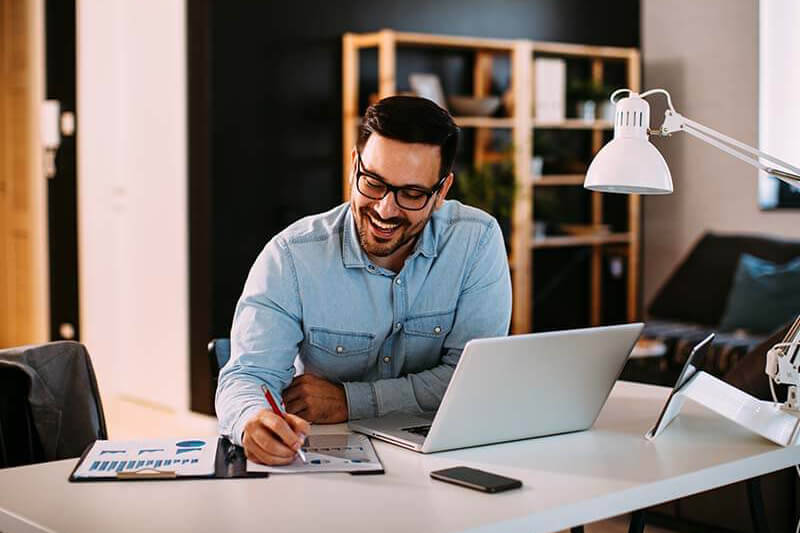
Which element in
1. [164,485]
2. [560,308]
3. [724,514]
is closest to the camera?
[164,485]

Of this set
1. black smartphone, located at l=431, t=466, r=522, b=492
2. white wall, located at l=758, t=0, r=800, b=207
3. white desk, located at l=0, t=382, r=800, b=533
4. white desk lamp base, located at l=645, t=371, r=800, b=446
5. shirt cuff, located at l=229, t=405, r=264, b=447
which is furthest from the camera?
white wall, located at l=758, t=0, r=800, b=207

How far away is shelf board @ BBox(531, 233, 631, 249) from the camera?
637 cm

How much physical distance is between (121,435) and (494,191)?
2.22m

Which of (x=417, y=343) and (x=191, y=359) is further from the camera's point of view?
(x=191, y=359)

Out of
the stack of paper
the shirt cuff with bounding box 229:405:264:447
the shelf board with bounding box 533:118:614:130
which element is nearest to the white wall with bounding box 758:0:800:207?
the shelf board with bounding box 533:118:614:130

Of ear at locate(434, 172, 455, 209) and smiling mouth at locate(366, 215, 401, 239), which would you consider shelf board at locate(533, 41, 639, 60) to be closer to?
ear at locate(434, 172, 455, 209)

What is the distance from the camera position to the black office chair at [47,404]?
2.17m

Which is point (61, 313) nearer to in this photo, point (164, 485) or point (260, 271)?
point (260, 271)

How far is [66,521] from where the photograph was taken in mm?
1508

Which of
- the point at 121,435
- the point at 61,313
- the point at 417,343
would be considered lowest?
the point at 121,435

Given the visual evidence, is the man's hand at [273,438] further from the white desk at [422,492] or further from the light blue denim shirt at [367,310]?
the light blue denim shirt at [367,310]

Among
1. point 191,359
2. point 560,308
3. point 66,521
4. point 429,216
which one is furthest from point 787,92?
point 66,521

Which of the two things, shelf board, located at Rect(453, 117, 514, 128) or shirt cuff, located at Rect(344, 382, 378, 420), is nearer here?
shirt cuff, located at Rect(344, 382, 378, 420)

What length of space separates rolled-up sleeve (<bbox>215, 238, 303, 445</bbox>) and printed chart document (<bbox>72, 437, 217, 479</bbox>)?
0.14 m
